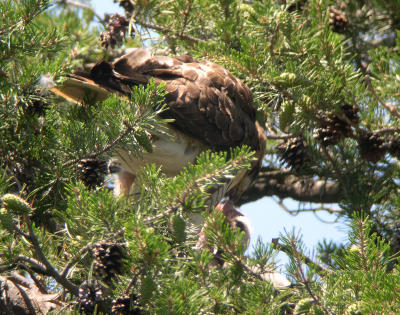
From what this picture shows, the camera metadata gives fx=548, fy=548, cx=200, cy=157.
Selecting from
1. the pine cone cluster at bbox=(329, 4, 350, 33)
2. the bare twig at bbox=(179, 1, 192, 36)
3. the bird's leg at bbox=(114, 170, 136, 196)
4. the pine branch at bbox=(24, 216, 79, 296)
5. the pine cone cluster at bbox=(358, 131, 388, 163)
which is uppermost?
the bare twig at bbox=(179, 1, 192, 36)

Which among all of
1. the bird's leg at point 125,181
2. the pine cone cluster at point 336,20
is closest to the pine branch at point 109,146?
the pine cone cluster at point 336,20

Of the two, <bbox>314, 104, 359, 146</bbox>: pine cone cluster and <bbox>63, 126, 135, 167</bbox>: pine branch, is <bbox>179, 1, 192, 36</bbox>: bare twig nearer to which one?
<bbox>314, 104, 359, 146</bbox>: pine cone cluster

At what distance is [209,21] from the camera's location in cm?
338

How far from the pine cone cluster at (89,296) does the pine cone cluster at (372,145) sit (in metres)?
1.60

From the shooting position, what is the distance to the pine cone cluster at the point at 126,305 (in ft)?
5.38

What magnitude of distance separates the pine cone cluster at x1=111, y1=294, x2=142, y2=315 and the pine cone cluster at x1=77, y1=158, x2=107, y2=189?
0.66m

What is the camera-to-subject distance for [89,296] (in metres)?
1.71

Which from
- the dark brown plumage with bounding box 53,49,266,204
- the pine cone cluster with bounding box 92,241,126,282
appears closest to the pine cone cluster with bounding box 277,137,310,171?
the dark brown plumage with bounding box 53,49,266,204

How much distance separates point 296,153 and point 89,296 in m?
1.82

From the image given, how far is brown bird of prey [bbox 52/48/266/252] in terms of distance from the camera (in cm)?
280

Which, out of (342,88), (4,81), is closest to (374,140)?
(342,88)

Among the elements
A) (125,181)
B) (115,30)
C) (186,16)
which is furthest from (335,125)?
(125,181)

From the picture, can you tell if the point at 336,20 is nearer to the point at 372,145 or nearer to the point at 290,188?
the point at 372,145

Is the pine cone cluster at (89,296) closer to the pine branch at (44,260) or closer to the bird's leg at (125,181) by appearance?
the pine branch at (44,260)
